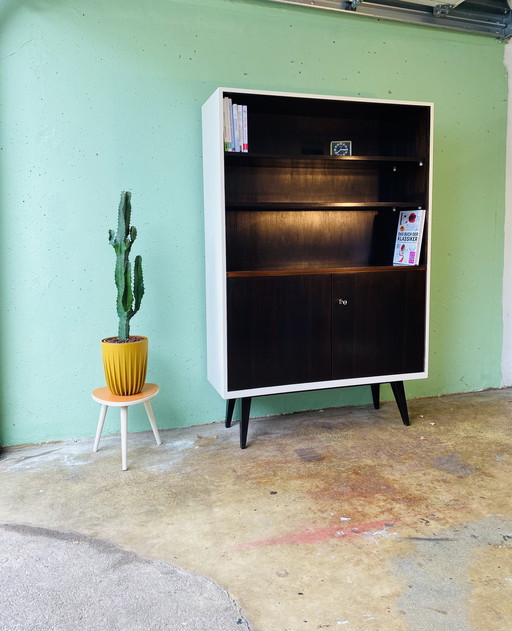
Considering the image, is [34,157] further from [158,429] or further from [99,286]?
[158,429]

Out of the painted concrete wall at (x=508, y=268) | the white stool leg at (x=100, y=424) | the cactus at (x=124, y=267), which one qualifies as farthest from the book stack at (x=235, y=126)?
the painted concrete wall at (x=508, y=268)

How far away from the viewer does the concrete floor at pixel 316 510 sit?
1.62 m

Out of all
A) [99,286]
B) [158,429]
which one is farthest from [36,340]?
[158,429]

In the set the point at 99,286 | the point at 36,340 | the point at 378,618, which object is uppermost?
the point at 99,286

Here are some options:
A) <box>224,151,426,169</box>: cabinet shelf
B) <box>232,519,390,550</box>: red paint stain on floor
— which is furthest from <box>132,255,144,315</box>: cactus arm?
<box>232,519,390,550</box>: red paint stain on floor

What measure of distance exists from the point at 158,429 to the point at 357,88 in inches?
98.4

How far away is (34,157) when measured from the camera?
9.07ft

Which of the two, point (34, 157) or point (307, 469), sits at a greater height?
point (34, 157)

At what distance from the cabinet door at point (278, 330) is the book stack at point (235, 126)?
2.30 feet

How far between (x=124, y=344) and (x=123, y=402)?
0.95 ft

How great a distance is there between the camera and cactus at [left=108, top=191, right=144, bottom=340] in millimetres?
2648

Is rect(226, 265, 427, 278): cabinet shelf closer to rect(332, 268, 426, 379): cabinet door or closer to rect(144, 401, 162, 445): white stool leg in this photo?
rect(332, 268, 426, 379): cabinet door

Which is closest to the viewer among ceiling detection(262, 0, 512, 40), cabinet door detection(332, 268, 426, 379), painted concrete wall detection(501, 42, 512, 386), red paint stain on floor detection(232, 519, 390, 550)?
red paint stain on floor detection(232, 519, 390, 550)

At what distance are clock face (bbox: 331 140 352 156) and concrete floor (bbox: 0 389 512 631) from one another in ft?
5.42
